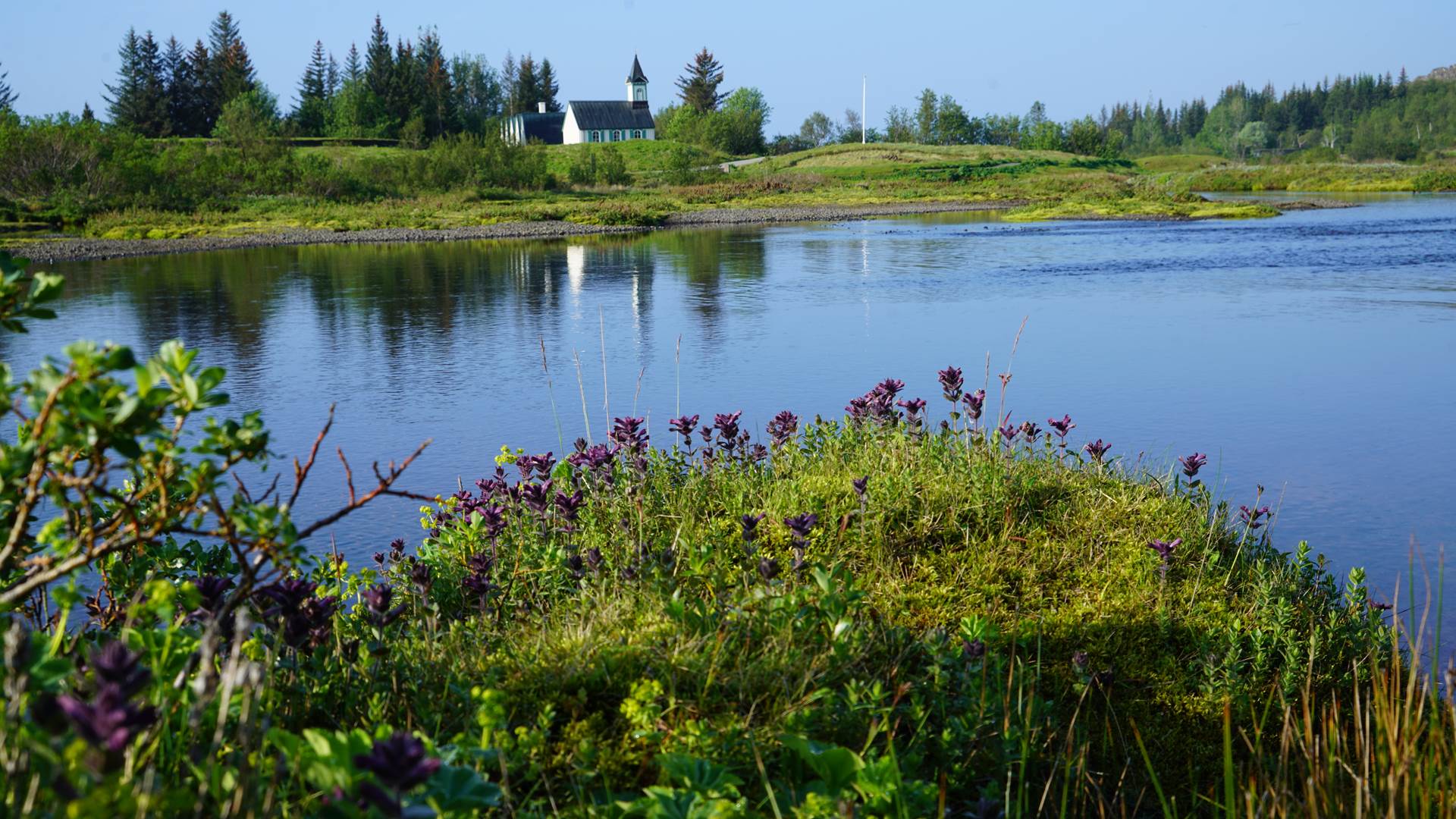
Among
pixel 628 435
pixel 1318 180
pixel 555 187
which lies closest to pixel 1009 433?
pixel 628 435

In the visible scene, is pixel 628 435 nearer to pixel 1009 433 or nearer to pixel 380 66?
pixel 1009 433

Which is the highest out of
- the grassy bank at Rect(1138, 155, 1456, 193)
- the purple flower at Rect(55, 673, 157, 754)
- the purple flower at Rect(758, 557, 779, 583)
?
the grassy bank at Rect(1138, 155, 1456, 193)

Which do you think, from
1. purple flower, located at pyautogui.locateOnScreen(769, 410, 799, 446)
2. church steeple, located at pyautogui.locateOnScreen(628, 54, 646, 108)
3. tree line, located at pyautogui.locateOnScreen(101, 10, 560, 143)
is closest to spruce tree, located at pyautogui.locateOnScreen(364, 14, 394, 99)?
tree line, located at pyautogui.locateOnScreen(101, 10, 560, 143)

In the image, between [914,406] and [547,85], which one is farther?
[547,85]

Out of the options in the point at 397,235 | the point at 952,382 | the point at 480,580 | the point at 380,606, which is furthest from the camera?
the point at 397,235

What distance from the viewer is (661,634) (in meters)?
3.31

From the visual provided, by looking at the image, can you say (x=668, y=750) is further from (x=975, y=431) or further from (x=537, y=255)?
(x=537, y=255)

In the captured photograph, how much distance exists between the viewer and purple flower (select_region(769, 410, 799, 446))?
19.2 ft

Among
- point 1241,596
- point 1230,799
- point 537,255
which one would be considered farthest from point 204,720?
point 537,255

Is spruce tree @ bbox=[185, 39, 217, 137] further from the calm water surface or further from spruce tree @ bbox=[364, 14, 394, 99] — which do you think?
the calm water surface

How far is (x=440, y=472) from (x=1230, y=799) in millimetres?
5786

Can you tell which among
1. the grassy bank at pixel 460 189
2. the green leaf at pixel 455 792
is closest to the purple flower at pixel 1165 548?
the green leaf at pixel 455 792

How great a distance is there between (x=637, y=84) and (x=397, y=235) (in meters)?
73.0

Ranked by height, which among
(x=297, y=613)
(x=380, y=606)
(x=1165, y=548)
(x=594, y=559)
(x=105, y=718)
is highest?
(x=105, y=718)
